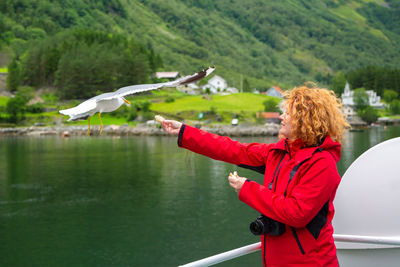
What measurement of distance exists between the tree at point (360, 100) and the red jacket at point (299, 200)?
10378cm

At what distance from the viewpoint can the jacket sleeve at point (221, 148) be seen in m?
2.72

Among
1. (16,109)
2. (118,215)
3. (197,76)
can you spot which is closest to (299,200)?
(197,76)

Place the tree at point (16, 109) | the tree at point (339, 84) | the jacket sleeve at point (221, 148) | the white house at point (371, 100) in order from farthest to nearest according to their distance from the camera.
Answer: the tree at point (339, 84)
the white house at point (371, 100)
the tree at point (16, 109)
the jacket sleeve at point (221, 148)

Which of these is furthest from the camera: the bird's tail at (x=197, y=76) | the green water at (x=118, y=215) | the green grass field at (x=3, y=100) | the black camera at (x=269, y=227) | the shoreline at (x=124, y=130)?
the green grass field at (x=3, y=100)

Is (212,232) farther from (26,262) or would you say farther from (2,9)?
(2,9)

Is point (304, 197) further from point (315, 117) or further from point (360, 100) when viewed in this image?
point (360, 100)

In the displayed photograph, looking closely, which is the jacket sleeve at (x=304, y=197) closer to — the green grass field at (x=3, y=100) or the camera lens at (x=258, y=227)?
the camera lens at (x=258, y=227)

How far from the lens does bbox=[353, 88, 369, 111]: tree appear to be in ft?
330

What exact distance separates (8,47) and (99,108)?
14667 cm

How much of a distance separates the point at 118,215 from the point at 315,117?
56.1 feet

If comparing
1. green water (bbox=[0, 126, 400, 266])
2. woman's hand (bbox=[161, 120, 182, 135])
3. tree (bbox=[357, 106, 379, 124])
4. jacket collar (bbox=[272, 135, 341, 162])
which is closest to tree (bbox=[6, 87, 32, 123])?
green water (bbox=[0, 126, 400, 266])

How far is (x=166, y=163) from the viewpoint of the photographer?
3425 centimetres

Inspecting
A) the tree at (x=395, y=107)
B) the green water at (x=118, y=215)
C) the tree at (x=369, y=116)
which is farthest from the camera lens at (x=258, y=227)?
the tree at (x=395, y=107)

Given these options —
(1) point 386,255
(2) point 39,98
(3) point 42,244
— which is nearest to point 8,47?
(2) point 39,98
